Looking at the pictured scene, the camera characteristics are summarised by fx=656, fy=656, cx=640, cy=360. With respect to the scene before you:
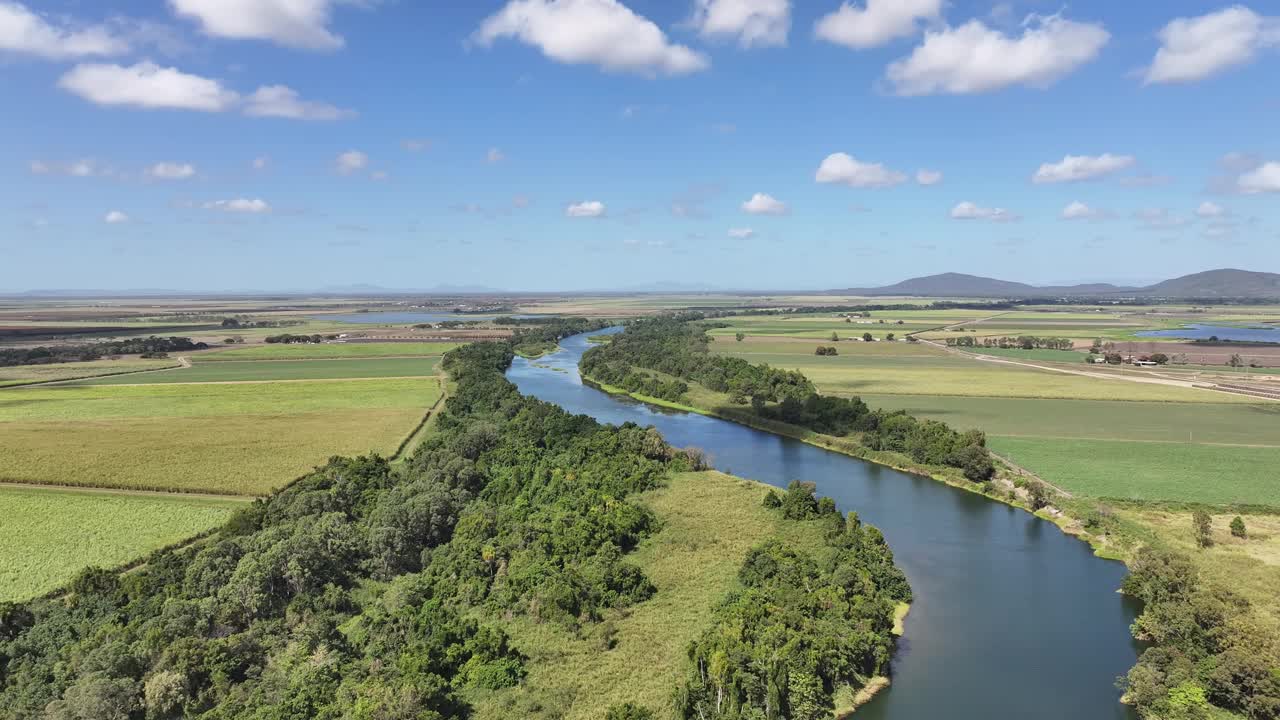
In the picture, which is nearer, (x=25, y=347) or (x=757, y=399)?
(x=757, y=399)

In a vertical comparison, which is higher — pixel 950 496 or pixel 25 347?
pixel 25 347

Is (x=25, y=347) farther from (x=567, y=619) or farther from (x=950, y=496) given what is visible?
(x=950, y=496)

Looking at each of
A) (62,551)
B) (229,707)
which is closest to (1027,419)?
(229,707)

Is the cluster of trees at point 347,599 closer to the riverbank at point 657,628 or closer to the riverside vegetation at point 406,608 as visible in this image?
the riverside vegetation at point 406,608

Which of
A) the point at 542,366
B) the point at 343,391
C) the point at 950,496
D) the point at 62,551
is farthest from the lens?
the point at 542,366

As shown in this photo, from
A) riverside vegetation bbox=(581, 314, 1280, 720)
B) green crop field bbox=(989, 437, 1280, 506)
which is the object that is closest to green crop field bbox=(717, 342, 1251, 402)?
green crop field bbox=(989, 437, 1280, 506)

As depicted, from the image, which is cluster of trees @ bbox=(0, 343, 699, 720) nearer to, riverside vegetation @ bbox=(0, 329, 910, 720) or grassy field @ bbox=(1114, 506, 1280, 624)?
riverside vegetation @ bbox=(0, 329, 910, 720)

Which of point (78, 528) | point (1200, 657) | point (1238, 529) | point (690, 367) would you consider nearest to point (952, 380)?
point (690, 367)
